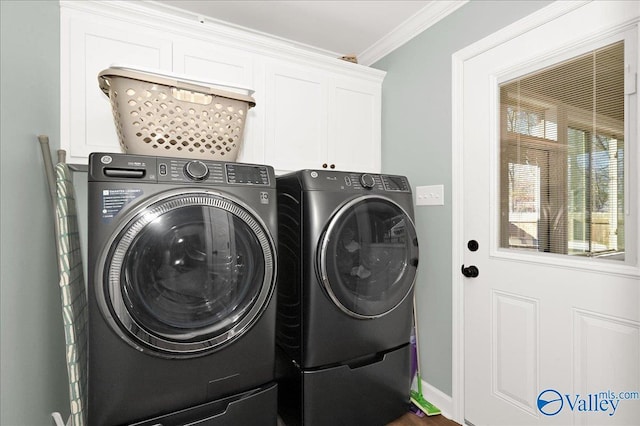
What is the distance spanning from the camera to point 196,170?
1257 mm

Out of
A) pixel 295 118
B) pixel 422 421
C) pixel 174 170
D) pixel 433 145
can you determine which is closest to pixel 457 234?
pixel 433 145

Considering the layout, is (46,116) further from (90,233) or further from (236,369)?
(236,369)

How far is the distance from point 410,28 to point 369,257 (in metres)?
1.62

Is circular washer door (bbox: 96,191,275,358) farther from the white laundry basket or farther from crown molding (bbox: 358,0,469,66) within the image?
crown molding (bbox: 358,0,469,66)

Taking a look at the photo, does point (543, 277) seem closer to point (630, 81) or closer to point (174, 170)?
point (630, 81)

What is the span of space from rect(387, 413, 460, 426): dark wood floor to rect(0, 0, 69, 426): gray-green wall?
→ 1.76m

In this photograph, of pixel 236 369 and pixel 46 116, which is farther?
pixel 46 116

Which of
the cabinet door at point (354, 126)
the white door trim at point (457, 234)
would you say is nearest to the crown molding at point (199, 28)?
the cabinet door at point (354, 126)

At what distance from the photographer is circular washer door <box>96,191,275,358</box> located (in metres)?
1.11

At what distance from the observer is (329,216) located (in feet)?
4.89

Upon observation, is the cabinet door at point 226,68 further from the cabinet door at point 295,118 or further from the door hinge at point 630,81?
the door hinge at point 630,81

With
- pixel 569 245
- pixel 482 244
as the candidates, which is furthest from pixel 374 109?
pixel 569 245

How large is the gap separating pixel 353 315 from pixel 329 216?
0.50 meters

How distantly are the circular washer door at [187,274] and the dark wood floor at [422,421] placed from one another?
1.17 m
